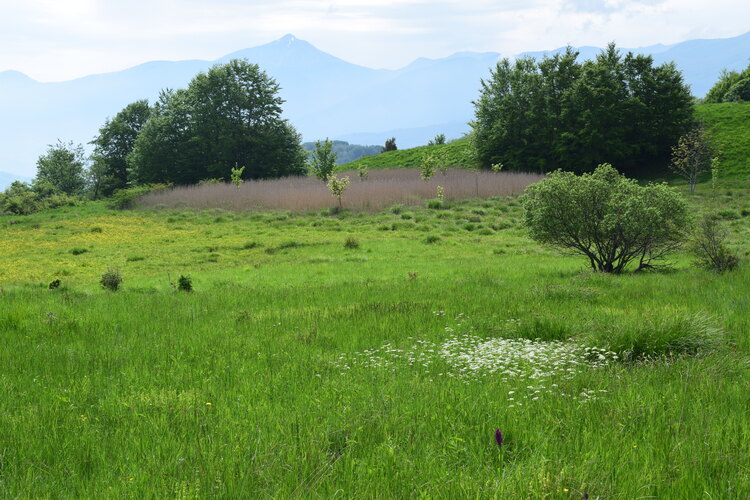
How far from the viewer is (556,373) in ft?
17.3

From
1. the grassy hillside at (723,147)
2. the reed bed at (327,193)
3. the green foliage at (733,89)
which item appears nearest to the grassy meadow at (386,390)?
the reed bed at (327,193)

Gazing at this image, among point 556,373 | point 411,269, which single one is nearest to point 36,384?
point 556,373

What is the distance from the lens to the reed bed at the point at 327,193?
40.2 m

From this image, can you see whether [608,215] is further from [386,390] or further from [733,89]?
[733,89]

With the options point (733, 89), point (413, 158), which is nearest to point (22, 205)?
point (413, 158)

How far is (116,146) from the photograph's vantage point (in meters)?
A: 74.1

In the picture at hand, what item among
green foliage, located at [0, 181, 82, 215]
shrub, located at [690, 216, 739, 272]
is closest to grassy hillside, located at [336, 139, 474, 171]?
green foliage, located at [0, 181, 82, 215]

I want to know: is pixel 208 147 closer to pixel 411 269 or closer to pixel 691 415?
pixel 411 269

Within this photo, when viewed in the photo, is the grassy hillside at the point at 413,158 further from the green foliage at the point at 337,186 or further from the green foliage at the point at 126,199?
the green foliage at the point at 337,186

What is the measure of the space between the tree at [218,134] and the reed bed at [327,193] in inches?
528

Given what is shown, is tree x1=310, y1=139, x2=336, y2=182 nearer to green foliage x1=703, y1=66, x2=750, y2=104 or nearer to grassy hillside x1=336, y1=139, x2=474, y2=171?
grassy hillside x1=336, y1=139, x2=474, y2=171

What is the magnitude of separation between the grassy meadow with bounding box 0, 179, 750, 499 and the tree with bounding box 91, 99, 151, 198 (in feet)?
218

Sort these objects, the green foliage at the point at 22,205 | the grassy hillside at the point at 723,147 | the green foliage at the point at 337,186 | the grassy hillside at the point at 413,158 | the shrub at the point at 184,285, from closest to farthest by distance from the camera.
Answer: the shrub at the point at 184,285
the green foliage at the point at 337,186
the green foliage at the point at 22,205
the grassy hillside at the point at 723,147
the grassy hillside at the point at 413,158

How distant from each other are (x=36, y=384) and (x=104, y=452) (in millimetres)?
2466
